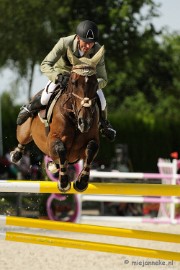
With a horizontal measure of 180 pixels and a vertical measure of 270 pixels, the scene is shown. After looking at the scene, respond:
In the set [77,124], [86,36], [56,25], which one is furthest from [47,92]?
[56,25]

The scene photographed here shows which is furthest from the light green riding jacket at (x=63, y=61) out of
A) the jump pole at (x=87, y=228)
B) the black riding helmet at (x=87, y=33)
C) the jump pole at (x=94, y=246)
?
the jump pole at (x=94, y=246)

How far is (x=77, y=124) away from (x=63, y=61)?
28.7 inches

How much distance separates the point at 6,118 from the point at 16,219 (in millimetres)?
18774

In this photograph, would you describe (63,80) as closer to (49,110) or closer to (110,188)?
(49,110)

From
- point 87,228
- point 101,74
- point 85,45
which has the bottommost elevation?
point 87,228

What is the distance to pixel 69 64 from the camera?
7.55 metres

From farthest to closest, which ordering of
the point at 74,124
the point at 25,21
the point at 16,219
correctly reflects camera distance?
the point at 25,21, the point at 74,124, the point at 16,219

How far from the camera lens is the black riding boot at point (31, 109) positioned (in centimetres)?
820

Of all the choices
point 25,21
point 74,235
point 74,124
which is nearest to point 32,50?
point 25,21

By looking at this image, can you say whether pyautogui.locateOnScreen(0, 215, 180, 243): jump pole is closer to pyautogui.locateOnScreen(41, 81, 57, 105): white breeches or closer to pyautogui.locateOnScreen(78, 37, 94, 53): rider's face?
pyautogui.locateOnScreen(41, 81, 57, 105): white breeches

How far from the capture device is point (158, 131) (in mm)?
33031

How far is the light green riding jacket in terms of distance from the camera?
287 inches

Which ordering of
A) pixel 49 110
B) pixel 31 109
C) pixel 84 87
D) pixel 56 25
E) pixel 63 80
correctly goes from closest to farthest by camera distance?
pixel 84 87
pixel 63 80
pixel 49 110
pixel 31 109
pixel 56 25

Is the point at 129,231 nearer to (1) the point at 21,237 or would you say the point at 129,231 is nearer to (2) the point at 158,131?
(1) the point at 21,237
